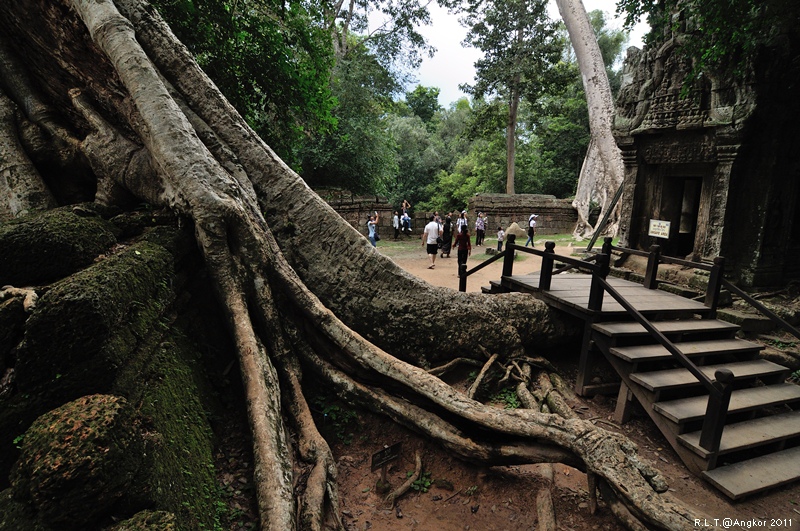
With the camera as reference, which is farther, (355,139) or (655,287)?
(355,139)

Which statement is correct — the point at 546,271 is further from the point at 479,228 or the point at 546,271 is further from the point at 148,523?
the point at 479,228

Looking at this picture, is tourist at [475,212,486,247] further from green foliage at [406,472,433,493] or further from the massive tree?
green foliage at [406,472,433,493]

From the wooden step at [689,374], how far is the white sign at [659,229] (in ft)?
7.96

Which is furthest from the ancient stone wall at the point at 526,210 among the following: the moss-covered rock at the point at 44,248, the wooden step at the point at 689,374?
the moss-covered rock at the point at 44,248

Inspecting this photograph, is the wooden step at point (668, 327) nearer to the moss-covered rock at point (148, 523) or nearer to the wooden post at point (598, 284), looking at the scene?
the wooden post at point (598, 284)

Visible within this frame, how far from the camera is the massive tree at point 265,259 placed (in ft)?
8.90

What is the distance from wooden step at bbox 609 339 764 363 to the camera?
4.25m

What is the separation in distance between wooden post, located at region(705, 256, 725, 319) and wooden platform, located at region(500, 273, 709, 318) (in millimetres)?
89

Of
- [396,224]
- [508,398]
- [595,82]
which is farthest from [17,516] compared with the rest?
[595,82]

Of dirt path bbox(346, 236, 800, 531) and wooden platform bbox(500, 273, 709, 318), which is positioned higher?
wooden platform bbox(500, 273, 709, 318)

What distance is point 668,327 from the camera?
15.5 feet

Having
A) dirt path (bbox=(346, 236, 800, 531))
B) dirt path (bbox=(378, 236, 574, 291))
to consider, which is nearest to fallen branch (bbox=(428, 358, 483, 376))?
dirt path (bbox=(346, 236, 800, 531))

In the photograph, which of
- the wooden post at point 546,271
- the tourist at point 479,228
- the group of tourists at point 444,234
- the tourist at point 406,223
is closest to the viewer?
the wooden post at point 546,271

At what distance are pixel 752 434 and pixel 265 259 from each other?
455cm
